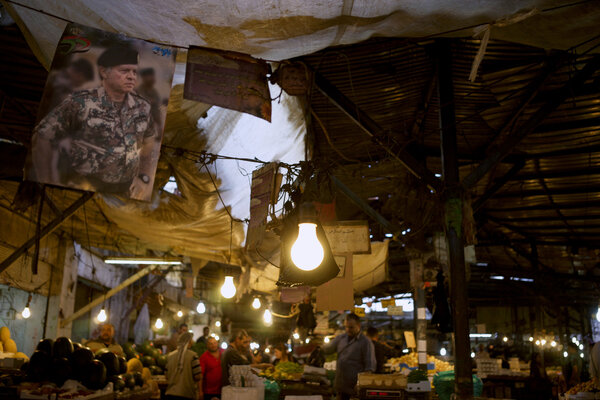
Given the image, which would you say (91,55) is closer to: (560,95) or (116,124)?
(116,124)

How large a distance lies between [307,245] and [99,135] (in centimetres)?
191

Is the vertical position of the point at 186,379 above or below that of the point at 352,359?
below

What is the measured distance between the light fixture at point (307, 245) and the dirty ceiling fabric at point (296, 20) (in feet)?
5.12

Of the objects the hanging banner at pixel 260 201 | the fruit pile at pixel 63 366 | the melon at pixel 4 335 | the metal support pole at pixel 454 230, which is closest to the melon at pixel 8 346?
the melon at pixel 4 335

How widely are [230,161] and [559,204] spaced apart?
8.38 meters

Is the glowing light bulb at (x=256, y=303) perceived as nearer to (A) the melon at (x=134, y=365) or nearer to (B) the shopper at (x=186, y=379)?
(A) the melon at (x=134, y=365)

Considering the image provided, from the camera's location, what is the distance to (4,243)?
9570 millimetres

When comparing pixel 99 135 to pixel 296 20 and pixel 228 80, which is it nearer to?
pixel 228 80

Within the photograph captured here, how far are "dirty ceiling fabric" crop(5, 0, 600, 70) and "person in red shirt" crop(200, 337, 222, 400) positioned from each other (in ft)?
20.6

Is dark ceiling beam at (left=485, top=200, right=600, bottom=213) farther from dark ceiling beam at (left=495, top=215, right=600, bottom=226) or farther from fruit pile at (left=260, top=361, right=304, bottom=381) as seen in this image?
fruit pile at (left=260, top=361, right=304, bottom=381)

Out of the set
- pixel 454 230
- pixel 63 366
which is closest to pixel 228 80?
pixel 454 230

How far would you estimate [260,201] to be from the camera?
19.4 feet

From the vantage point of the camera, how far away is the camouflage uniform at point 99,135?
369cm

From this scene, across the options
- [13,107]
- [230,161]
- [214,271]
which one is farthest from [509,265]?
[13,107]
